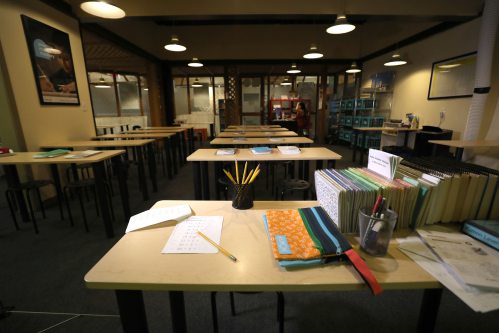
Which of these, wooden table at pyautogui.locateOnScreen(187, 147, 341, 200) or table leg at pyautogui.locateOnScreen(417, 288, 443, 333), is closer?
table leg at pyautogui.locateOnScreen(417, 288, 443, 333)

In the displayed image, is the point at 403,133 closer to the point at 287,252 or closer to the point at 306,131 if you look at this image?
the point at 306,131

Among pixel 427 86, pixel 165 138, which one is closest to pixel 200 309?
pixel 165 138

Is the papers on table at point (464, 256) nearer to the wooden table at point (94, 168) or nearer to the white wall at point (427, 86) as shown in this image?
the wooden table at point (94, 168)

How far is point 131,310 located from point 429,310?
A: 1.04 m

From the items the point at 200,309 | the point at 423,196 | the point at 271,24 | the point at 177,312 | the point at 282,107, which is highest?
the point at 271,24

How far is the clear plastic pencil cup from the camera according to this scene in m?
0.74

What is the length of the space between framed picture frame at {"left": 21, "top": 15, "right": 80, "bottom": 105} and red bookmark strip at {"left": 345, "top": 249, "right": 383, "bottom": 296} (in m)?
4.05

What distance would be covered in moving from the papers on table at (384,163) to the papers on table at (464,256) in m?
0.24

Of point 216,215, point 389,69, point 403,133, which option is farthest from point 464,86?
point 216,215

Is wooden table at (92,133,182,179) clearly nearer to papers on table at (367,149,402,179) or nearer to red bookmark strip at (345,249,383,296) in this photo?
papers on table at (367,149,402,179)

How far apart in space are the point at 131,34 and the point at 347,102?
6.44 metres

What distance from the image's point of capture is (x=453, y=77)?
14.5 feet

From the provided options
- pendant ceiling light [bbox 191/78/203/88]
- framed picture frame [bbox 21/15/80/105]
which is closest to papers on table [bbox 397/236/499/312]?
framed picture frame [bbox 21/15/80/105]

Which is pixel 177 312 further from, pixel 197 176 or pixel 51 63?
pixel 51 63
